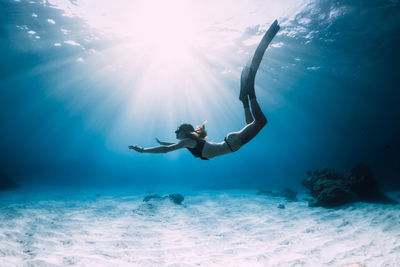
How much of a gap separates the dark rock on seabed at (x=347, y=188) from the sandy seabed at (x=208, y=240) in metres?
0.69

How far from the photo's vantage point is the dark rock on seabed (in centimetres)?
931

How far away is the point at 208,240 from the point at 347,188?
28.0ft

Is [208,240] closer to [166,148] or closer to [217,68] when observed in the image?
[166,148]

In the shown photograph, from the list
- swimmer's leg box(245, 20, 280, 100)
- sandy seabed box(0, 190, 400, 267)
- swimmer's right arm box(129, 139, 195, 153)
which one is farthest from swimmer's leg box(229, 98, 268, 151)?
sandy seabed box(0, 190, 400, 267)

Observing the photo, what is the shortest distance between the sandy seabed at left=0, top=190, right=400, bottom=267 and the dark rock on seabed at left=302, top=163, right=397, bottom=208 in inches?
27.2

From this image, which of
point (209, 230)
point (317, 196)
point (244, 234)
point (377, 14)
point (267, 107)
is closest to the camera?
point (244, 234)

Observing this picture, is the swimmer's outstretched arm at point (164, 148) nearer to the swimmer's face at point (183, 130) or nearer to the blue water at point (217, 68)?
the swimmer's face at point (183, 130)

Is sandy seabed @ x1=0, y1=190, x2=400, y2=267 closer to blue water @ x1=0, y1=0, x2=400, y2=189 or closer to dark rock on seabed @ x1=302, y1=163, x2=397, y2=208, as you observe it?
dark rock on seabed @ x1=302, y1=163, x2=397, y2=208

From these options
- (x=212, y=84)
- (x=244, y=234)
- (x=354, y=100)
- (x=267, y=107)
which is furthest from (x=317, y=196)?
(x=354, y=100)

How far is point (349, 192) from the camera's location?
9.37 m

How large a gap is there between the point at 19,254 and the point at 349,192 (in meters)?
13.2

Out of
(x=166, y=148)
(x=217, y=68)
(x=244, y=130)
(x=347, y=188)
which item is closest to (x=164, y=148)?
(x=166, y=148)

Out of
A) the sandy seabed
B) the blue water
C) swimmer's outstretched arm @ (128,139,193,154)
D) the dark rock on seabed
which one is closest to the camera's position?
swimmer's outstretched arm @ (128,139,193,154)

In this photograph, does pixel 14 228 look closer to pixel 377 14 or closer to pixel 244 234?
pixel 244 234
